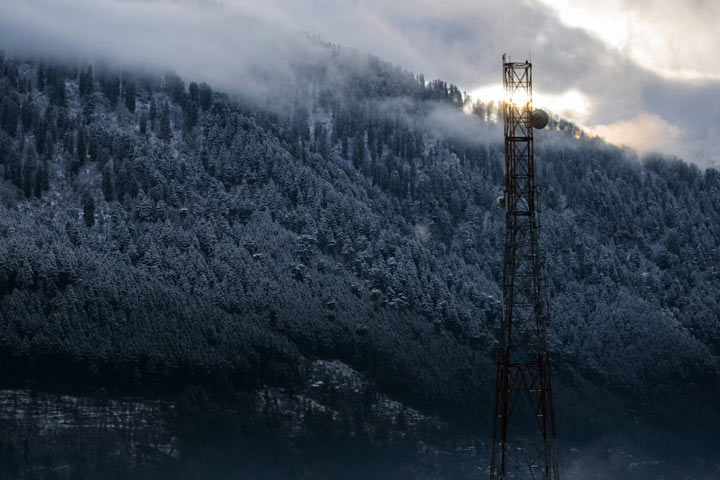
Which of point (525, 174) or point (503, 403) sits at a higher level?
point (525, 174)

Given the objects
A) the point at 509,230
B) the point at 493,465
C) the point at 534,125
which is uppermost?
the point at 534,125

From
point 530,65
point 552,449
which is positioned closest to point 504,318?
point 552,449

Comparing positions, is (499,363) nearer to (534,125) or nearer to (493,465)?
(493,465)

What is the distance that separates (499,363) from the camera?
403ft

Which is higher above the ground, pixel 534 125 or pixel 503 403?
pixel 534 125

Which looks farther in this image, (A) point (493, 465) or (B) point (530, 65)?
(B) point (530, 65)

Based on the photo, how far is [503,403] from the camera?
125m

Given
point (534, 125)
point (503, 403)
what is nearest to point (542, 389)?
point (503, 403)

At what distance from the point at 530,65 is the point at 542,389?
34.3m

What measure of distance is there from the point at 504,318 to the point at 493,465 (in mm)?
15407

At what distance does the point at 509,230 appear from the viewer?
127 m

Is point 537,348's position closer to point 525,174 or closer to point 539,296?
point 539,296

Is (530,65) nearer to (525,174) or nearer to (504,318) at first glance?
(525,174)

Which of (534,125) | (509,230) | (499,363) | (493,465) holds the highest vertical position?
(534,125)
